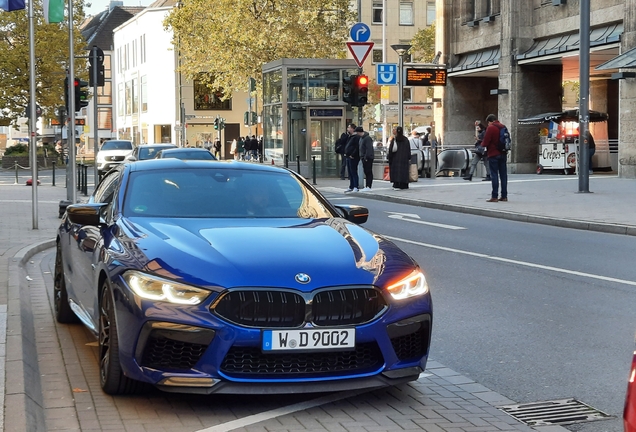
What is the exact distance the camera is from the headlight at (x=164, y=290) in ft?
17.8

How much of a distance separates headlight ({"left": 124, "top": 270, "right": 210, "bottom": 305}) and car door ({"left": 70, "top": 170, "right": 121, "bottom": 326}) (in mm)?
958

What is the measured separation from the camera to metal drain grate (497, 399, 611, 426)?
18.3ft

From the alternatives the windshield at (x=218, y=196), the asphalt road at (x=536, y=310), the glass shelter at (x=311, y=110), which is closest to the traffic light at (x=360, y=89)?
the glass shelter at (x=311, y=110)

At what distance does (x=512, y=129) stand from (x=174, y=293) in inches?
1301

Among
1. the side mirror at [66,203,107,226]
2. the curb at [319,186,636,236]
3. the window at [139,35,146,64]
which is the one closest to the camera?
the side mirror at [66,203,107,226]

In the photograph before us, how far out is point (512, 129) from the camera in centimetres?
3744

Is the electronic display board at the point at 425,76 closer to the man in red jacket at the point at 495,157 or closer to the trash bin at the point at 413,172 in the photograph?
the trash bin at the point at 413,172

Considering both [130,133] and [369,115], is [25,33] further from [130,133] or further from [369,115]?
[130,133]

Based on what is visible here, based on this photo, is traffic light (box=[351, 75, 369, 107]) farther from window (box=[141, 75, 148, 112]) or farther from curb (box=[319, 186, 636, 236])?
window (box=[141, 75, 148, 112])

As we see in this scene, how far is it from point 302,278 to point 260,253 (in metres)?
0.35

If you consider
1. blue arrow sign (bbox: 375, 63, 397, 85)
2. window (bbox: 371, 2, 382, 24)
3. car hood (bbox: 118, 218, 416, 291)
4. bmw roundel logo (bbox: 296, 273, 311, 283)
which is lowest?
bmw roundel logo (bbox: 296, 273, 311, 283)

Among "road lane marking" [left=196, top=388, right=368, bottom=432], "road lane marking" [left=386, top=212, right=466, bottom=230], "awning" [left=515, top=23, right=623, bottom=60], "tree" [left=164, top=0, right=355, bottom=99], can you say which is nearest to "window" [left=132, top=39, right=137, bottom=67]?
"tree" [left=164, top=0, right=355, bottom=99]

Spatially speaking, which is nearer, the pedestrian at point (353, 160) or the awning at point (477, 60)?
the pedestrian at point (353, 160)

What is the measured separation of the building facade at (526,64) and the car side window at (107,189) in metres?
21.9
